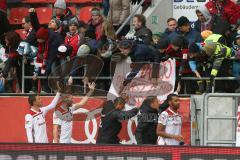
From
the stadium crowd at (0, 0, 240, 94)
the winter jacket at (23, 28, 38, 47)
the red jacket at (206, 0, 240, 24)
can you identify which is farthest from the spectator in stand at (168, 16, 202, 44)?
the winter jacket at (23, 28, 38, 47)

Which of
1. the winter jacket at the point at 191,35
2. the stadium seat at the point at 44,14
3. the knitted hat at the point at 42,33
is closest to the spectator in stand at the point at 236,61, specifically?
the winter jacket at the point at 191,35

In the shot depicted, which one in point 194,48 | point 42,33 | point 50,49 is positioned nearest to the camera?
point 194,48

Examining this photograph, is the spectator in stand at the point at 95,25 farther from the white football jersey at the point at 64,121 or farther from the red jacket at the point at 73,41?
the white football jersey at the point at 64,121

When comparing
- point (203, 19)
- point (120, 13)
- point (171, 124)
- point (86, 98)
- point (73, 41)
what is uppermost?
point (120, 13)

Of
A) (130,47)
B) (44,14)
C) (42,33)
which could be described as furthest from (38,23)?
(44,14)

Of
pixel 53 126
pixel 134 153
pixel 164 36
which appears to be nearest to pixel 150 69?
pixel 164 36

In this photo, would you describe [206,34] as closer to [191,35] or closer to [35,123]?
[191,35]

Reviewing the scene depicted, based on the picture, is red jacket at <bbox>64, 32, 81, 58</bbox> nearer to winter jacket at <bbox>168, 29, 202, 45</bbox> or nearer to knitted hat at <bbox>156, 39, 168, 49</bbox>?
knitted hat at <bbox>156, 39, 168, 49</bbox>

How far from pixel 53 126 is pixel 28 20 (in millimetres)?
2153

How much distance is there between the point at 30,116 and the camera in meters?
16.0

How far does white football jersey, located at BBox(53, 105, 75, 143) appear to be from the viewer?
16.0 m

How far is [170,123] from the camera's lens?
49.9ft

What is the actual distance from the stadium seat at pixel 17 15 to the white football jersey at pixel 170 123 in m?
5.87

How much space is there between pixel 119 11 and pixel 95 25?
5.14 ft
